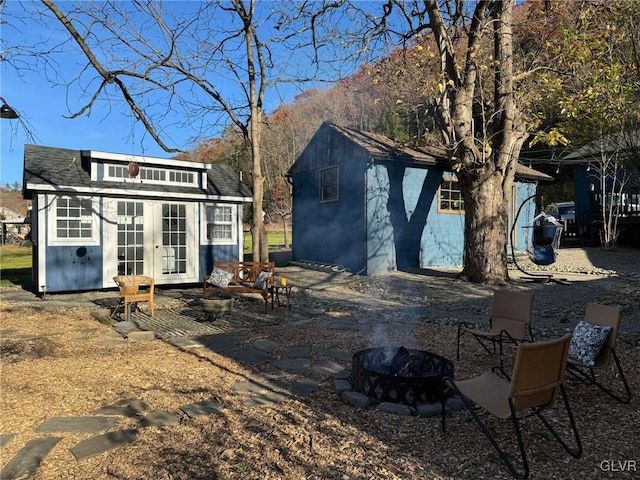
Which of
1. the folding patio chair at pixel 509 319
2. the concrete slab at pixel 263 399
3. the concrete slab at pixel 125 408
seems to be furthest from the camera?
the folding patio chair at pixel 509 319

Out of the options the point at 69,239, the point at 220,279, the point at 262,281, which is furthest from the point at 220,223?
the point at 262,281

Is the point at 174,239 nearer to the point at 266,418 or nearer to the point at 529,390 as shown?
the point at 266,418

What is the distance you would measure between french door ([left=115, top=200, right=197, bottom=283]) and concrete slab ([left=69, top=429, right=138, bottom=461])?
8.47 m

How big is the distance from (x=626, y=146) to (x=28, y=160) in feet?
41.4

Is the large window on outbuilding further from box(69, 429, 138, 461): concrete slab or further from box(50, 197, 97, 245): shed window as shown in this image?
box(69, 429, 138, 461): concrete slab

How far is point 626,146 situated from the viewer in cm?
710

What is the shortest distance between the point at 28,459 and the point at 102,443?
0.45 m

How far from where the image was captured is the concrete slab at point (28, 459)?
274 centimetres

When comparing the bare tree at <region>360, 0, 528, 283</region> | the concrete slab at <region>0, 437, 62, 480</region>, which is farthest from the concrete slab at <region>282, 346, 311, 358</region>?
the bare tree at <region>360, 0, 528, 283</region>

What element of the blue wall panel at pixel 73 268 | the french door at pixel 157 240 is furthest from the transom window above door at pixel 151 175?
the blue wall panel at pixel 73 268

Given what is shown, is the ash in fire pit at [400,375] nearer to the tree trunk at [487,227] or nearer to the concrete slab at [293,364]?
the concrete slab at [293,364]

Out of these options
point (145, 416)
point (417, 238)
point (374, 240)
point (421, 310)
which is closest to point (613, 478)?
point (145, 416)

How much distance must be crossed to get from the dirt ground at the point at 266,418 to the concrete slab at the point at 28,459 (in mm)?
56

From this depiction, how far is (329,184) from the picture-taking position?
15250 millimetres
